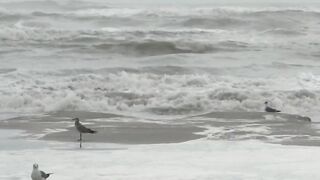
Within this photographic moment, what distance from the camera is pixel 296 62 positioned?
16234 mm

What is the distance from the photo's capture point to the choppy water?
1086 centimetres

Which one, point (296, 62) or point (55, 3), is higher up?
point (55, 3)

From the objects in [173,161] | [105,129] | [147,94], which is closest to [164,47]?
[147,94]

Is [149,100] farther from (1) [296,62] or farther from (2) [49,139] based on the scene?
(1) [296,62]

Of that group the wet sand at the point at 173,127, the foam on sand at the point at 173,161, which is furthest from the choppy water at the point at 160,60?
the foam on sand at the point at 173,161

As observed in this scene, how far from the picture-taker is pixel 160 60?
16.6 m

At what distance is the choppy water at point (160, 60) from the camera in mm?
10859

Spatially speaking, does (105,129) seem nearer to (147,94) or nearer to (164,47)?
(147,94)

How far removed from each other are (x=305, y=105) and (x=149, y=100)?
7.79 ft

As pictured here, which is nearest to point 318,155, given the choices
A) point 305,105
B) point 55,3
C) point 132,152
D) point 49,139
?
point 132,152

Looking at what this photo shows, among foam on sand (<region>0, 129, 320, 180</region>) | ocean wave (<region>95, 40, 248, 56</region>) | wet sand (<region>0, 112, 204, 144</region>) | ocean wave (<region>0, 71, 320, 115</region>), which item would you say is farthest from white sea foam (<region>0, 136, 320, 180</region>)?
→ ocean wave (<region>95, 40, 248, 56</region>)

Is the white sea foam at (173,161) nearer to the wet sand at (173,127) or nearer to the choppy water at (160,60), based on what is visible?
the wet sand at (173,127)

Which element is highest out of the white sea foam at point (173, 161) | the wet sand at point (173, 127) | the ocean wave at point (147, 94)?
the ocean wave at point (147, 94)

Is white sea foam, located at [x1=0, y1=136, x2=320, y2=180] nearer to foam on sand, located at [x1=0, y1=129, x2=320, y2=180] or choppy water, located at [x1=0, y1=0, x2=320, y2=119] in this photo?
foam on sand, located at [x1=0, y1=129, x2=320, y2=180]
